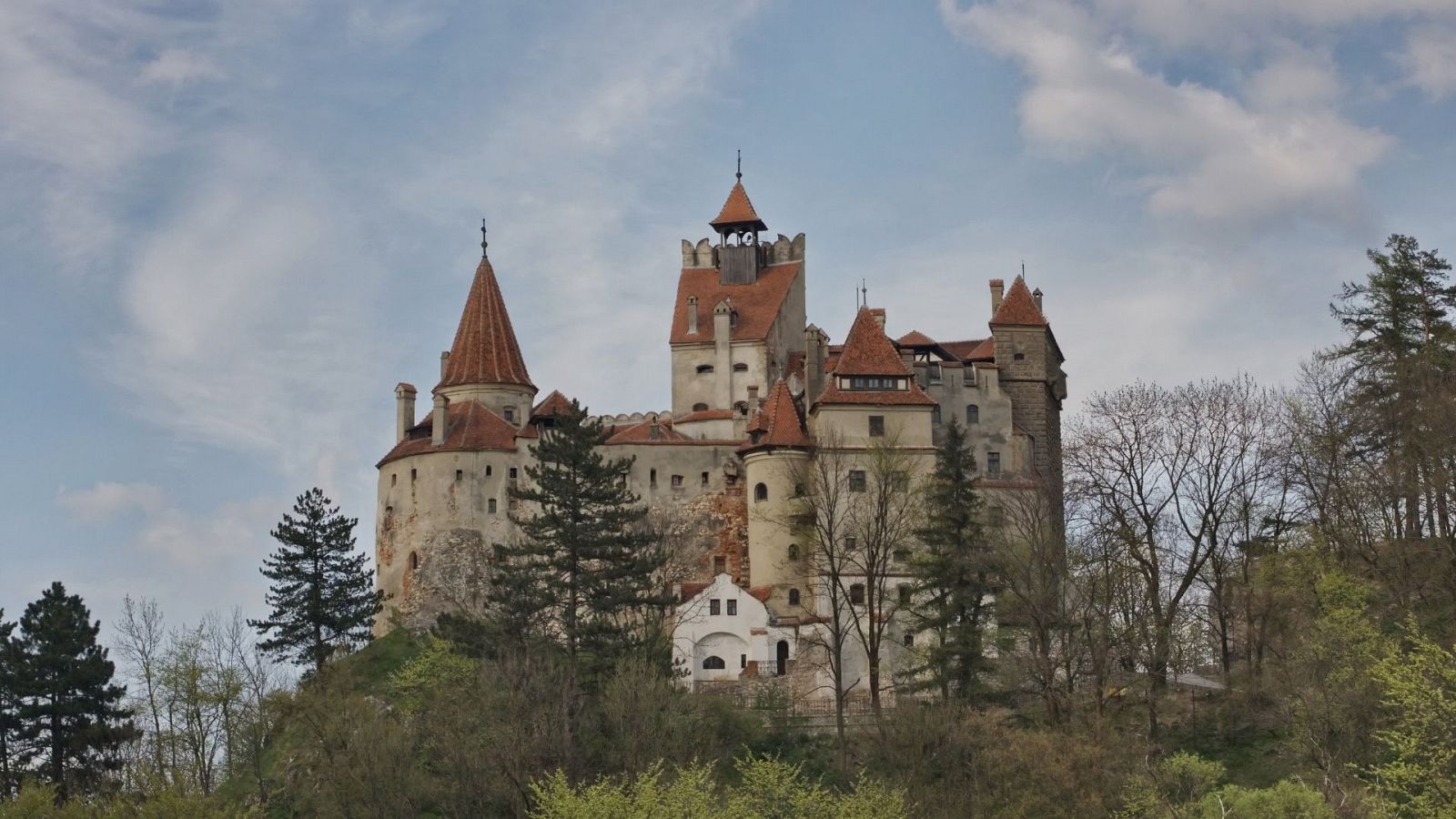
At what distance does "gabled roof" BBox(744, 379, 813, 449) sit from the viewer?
72375 millimetres

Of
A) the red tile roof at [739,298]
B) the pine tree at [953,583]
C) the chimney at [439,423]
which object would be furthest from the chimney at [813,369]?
the chimney at [439,423]

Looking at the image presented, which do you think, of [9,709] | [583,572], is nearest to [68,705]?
[9,709]

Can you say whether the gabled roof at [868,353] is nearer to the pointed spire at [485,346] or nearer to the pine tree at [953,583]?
the pine tree at [953,583]

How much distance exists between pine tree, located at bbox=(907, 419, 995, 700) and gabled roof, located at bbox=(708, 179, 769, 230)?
26662 millimetres

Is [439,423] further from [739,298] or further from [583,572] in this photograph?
[583,572]

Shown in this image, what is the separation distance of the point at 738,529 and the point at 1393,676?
3564 centimetres

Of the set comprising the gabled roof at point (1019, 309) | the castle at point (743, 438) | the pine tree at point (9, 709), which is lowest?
the pine tree at point (9, 709)

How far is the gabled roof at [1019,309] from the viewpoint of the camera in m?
77.9

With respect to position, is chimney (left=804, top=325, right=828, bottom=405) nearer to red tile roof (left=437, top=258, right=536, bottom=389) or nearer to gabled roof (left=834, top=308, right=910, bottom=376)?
gabled roof (left=834, top=308, right=910, bottom=376)

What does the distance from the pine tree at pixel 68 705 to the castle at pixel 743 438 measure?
13.4m

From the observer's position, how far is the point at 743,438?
3066 inches

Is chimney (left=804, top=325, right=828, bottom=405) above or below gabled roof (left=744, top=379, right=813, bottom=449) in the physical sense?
above

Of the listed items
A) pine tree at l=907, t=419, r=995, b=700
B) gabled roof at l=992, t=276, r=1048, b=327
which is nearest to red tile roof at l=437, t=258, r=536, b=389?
gabled roof at l=992, t=276, r=1048, b=327

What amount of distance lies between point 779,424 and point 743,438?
507 centimetres
